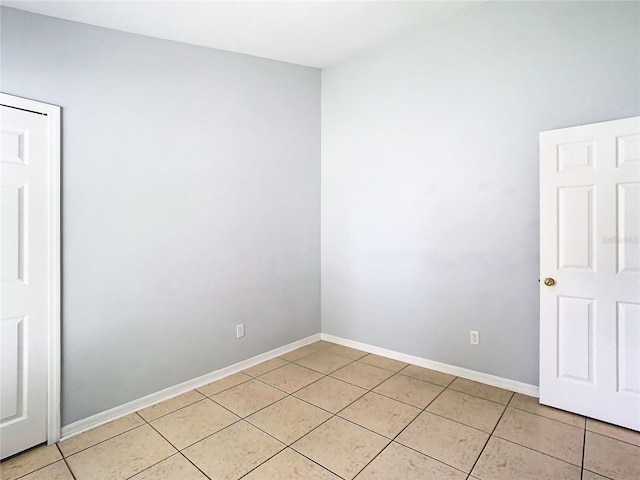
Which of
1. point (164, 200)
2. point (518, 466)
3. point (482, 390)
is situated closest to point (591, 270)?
point (482, 390)

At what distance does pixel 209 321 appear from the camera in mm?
2996

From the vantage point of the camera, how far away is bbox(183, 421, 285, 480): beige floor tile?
1905mm

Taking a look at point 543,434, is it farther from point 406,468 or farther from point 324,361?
point 324,361

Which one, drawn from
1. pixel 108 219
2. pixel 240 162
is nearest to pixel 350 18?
pixel 240 162

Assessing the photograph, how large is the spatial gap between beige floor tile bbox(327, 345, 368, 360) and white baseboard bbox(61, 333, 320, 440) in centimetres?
45

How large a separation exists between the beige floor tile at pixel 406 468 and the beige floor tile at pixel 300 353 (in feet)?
5.27

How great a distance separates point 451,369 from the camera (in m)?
3.05

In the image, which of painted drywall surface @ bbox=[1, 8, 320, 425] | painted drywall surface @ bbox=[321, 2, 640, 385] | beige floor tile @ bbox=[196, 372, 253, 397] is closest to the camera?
painted drywall surface @ bbox=[1, 8, 320, 425]

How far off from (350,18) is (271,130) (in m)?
1.22

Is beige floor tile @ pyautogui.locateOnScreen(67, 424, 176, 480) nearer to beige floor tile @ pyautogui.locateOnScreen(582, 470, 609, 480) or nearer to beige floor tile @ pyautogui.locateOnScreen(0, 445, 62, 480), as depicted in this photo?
beige floor tile @ pyautogui.locateOnScreen(0, 445, 62, 480)

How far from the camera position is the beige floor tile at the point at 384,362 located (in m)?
3.22

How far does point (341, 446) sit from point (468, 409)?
102cm

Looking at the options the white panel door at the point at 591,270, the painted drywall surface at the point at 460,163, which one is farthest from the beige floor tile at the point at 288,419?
the white panel door at the point at 591,270

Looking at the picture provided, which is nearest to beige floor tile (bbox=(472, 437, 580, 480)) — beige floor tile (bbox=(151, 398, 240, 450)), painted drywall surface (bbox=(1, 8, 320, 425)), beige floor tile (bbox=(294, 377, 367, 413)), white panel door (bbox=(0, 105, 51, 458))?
beige floor tile (bbox=(294, 377, 367, 413))
